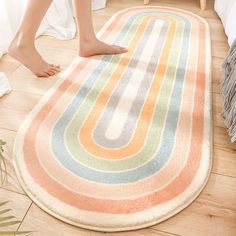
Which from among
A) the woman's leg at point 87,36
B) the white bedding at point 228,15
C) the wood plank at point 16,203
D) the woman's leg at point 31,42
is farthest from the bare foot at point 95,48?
the wood plank at point 16,203

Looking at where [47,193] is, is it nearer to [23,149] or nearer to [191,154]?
[23,149]

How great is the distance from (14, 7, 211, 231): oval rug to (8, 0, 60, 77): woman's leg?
0.10 m

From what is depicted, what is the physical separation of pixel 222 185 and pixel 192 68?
604mm

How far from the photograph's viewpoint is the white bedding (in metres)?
1.25

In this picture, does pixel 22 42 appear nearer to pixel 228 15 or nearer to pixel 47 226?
pixel 47 226

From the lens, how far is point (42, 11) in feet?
3.43

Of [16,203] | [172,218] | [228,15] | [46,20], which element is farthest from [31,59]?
[228,15]

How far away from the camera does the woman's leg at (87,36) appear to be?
1178 millimetres

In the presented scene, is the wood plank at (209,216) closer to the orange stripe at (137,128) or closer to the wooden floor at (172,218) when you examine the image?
the wooden floor at (172,218)

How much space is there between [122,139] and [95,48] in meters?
0.56

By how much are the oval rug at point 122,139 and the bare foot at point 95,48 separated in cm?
3

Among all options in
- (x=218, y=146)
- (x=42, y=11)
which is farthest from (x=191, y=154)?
(x=42, y=11)

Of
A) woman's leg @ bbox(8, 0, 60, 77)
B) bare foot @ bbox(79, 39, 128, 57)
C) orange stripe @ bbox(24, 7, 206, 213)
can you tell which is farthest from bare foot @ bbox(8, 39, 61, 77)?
orange stripe @ bbox(24, 7, 206, 213)

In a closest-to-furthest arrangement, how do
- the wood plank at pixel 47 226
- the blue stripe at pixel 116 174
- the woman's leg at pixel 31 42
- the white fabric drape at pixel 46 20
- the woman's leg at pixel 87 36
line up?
the wood plank at pixel 47 226, the blue stripe at pixel 116 174, the woman's leg at pixel 31 42, the woman's leg at pixel 87 36, the white fabric drape at pixel 46 20
